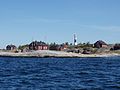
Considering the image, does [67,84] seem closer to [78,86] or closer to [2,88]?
[78,86]

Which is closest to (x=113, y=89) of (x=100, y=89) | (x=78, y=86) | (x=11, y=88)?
(x=100, y=89)

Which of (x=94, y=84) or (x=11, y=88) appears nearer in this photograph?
(x=11, y=88)

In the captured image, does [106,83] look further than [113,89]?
Yes

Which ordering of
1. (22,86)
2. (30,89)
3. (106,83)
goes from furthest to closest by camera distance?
(106,83) < (22,86) < (30,89)

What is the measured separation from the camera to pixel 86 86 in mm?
43125

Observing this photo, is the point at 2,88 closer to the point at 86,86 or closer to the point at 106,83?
the point at 86,86

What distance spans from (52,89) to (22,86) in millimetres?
4031

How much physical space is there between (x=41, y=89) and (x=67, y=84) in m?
5.39

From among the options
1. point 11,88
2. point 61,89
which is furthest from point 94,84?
point 11,88

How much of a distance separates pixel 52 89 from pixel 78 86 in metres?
3.69

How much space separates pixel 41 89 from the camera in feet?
132

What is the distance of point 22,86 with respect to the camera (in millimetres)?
42781

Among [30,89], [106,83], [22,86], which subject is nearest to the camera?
[30,89]

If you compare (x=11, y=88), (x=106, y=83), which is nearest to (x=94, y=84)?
(x=106, y=83)
